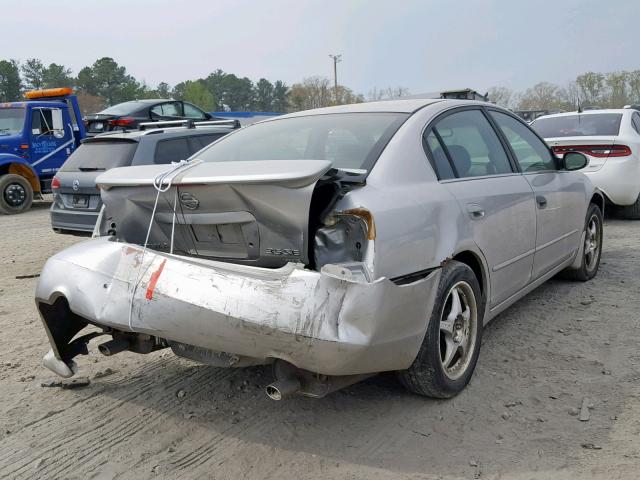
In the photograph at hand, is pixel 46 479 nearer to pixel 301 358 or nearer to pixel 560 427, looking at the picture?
pixel 301 358

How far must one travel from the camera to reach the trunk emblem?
285cm

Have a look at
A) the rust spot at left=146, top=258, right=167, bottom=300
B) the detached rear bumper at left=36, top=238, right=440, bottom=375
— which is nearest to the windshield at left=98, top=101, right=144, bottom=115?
the detached rear bumper at left=36, top=238, right=440, bottom=375

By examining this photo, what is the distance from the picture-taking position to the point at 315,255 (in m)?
2.68

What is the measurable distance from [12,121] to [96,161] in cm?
650

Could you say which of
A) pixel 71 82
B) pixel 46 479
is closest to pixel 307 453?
pixel 46 479

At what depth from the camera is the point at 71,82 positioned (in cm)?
6444

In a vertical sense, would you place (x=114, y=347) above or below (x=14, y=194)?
above

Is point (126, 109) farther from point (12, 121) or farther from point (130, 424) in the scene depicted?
point (130, 424)

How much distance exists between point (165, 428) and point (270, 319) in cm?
102

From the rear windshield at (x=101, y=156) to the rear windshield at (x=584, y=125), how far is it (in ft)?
19.0

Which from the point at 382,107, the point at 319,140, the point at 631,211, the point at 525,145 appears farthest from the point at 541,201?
the point at 631,211

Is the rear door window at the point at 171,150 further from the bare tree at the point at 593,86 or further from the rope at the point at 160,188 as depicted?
the bare tree at the point at 593,86

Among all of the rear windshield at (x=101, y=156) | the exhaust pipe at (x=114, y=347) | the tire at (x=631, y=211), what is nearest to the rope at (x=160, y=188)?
the exhaust pipe at (x=114, y=347)

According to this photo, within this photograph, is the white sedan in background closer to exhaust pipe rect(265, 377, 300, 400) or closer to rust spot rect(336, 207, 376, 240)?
rust spot rect(336, 207, 376, 240)
